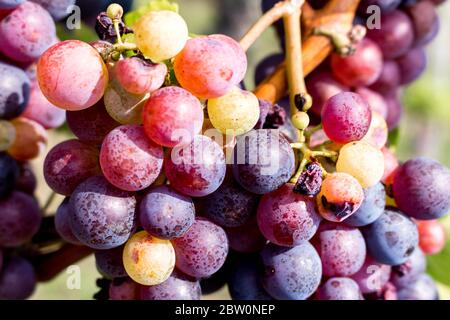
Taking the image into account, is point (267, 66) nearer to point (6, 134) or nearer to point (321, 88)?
point (321, 88)

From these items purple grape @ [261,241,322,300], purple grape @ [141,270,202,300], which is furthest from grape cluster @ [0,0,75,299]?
purple grape @ [261,241,322,300]

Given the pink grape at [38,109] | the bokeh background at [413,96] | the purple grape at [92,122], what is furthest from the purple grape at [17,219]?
the bokeh background at [413,96]

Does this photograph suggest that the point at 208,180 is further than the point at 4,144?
No

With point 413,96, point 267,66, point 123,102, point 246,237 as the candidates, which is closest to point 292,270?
point 246,237

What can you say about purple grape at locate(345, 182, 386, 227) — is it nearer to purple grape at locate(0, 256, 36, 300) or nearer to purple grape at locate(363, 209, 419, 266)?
purple grape at locate(363, 209, 419, 266)

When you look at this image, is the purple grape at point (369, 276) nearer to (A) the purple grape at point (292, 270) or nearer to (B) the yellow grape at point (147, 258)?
(A) the purple grape at point (292, 270)
